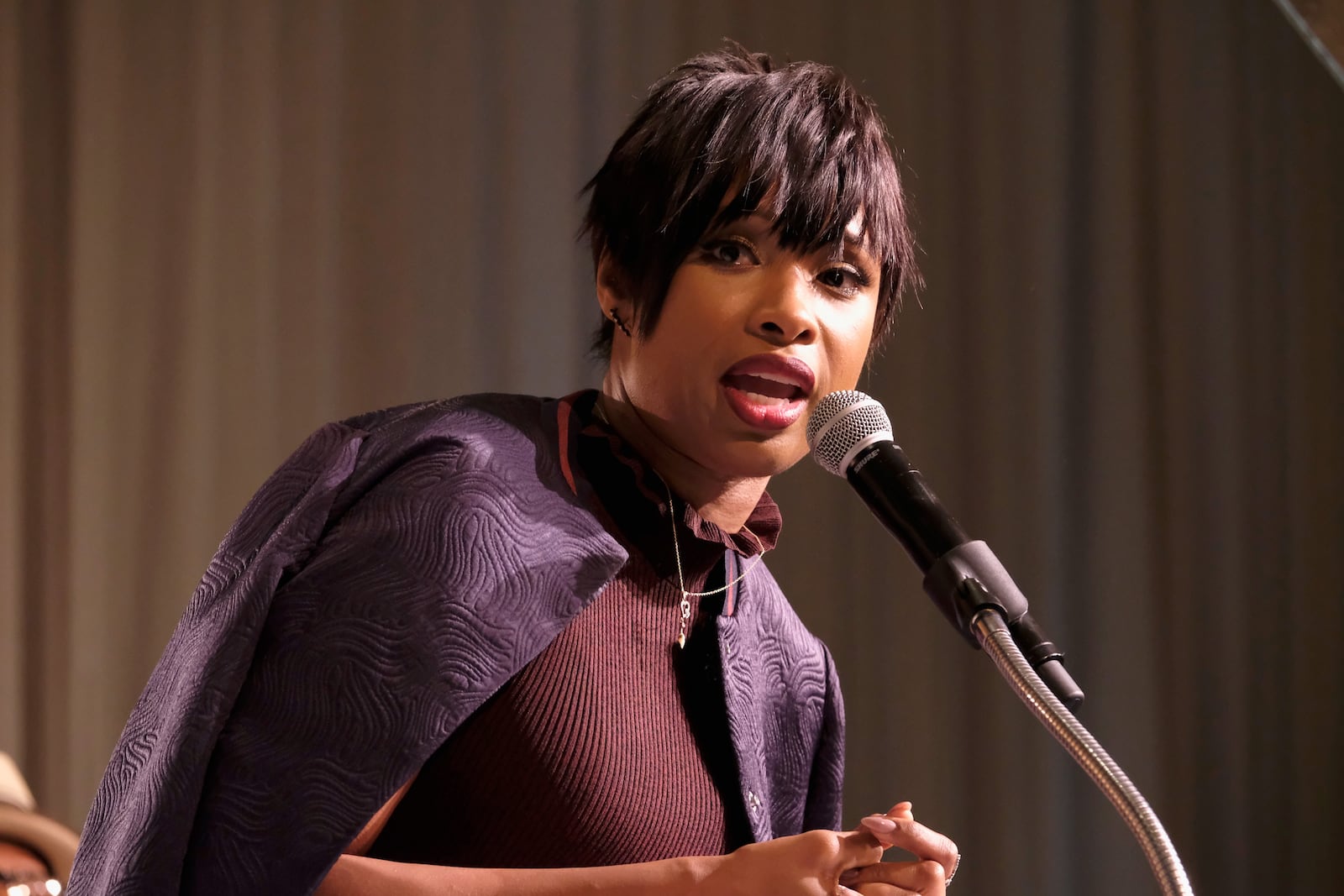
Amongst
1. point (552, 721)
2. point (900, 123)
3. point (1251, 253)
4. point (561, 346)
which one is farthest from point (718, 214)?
point (1251, 253)

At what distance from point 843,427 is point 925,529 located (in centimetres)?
10

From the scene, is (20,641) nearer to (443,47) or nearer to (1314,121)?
(443,47)

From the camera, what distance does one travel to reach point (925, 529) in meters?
0.75

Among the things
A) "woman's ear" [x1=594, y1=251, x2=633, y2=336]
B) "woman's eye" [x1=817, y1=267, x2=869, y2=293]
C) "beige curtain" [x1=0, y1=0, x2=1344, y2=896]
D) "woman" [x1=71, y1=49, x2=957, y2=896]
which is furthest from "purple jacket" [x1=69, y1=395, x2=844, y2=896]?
"beige curtain" [x1=0, y1=0, x2=1344, y2=896]

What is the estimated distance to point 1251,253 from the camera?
7.18 ft

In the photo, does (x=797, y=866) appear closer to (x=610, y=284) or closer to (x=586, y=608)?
(x=586, y=608)

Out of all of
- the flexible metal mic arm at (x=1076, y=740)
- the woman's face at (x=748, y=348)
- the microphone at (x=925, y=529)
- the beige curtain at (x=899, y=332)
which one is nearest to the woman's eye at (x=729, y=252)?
the woman's face at (x=748, y=348)

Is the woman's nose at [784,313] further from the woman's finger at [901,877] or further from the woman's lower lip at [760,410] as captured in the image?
the woman's finger at [901,877]

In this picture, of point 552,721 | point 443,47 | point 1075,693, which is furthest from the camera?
point 443,47

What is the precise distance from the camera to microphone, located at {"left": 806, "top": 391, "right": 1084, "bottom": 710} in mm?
713

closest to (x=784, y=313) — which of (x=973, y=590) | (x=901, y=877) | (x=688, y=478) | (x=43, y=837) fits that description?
(x=688, y=478)

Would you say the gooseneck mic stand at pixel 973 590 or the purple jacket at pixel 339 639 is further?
the purple jacket at pixel 339 639

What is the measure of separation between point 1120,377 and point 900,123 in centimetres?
55

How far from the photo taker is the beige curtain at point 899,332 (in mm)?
2076
